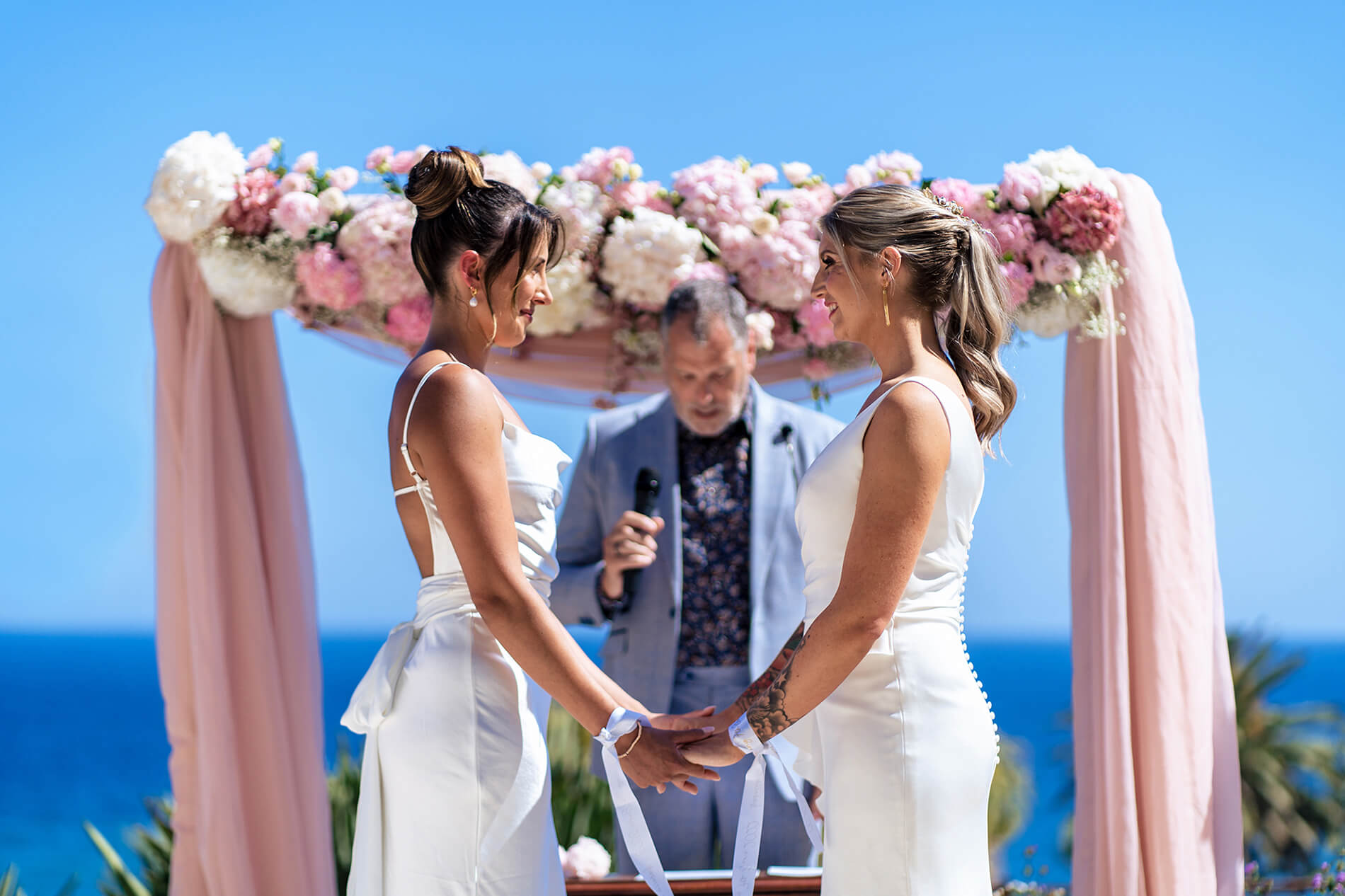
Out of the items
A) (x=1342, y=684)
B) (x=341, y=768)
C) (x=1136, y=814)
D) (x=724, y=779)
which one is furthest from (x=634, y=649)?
(x=1342, y=684)

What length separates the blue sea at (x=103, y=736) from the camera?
980 inches

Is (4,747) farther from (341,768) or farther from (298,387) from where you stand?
(341,768)

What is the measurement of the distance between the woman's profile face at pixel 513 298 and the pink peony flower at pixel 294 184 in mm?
1910

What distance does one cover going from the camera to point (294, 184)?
4.03 meters

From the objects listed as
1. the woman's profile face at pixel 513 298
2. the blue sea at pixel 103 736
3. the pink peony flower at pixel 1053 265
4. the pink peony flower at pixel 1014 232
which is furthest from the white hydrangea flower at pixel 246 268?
the blue sea at pixel 103 736

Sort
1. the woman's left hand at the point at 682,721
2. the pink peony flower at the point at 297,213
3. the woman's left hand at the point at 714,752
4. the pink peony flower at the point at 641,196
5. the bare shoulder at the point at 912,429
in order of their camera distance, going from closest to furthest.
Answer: the bare shoulder at the point at 912,429 < the woman's left hand at the point at 714,752 < the woman's left hand at the point at 682,721 < the pink peony flower at the point at 297,213 < the pink peony flower at the point at 641,196

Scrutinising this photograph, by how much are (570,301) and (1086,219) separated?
1.84m

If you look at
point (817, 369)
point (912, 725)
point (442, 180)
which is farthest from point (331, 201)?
point (912, 725)

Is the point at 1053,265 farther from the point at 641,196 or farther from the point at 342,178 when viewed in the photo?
the point at 342,178

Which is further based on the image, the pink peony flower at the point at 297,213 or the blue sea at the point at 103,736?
the blue sea at the point at 103,736

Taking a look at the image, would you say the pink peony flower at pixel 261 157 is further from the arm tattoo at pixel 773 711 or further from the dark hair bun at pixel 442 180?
the arm tattoo at pixel 773 711

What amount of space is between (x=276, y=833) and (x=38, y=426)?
163 ft

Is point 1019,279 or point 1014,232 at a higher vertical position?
point 1014,232

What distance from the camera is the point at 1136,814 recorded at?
377 centimetres
